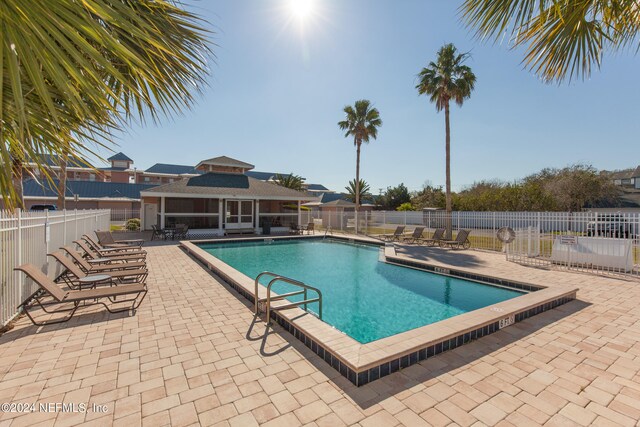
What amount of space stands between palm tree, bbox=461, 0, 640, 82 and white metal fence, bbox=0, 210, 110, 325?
18.6ft

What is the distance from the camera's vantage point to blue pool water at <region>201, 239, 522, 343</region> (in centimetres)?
627

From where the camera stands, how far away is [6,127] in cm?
A: 221

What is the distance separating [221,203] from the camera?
19.7 m

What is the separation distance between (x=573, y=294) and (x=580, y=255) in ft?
14.2

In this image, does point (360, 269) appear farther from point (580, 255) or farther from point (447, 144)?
point (447, 144)

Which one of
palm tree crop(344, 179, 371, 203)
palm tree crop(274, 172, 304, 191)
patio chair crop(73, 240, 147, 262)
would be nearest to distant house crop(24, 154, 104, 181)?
patio chair crop(73, 240, 147, 262)

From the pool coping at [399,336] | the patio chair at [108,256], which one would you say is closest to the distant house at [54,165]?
the pool coping at [399,336]

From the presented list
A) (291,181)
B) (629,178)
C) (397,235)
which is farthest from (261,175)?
(629,178)

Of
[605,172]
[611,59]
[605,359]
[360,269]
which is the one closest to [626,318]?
[605,359]

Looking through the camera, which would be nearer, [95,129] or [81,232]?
[95,129]

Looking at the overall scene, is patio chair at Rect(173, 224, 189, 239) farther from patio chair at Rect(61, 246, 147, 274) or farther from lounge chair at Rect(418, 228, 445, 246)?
lounge chair at Rect(418, 228, 445, 246)

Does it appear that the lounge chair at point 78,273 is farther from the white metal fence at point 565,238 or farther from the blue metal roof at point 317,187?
the blue metal roof at point 317,187

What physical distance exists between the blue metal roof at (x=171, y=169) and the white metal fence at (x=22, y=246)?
4857 cm

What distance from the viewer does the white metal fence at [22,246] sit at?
14.6 ft
